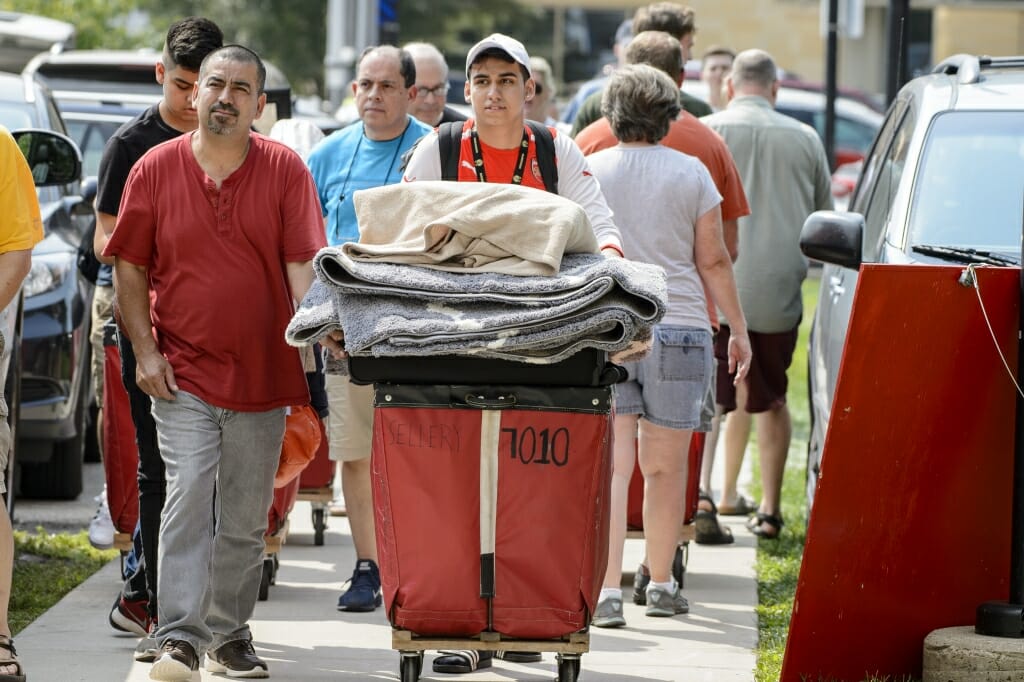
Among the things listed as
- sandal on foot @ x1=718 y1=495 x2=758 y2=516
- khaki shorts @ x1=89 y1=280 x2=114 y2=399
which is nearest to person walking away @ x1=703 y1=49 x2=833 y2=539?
sandal on foot @ x1=718 y1=495 x2=758 y2=516

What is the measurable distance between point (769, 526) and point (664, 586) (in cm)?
182

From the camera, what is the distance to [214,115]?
562 cm

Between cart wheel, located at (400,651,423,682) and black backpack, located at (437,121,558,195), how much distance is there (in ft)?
4.99

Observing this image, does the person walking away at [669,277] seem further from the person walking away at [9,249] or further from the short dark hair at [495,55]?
the person walking away at [9,249]

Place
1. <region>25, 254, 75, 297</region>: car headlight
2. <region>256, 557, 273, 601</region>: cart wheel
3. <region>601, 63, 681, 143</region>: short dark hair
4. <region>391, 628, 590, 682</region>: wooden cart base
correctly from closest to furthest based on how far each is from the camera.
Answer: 1. <region>391, 628, 590, 682</region>: wooden cart base
2. <region>601, 63, 681, 143</region>: short dark hair
3. <region>256, 557, 273, 601</region>: cart wheel
4. <region>25, 254, 75, 297</region>: car headlight

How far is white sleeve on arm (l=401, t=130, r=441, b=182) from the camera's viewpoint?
231 inches

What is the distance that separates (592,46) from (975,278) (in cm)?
3876

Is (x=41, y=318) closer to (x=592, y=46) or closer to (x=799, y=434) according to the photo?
(x=799, y=434)

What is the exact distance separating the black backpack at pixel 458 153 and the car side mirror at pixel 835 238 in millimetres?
1199

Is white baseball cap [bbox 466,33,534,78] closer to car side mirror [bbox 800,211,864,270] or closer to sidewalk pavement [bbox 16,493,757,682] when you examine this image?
car side mirror [bbox 800,211,864,270]

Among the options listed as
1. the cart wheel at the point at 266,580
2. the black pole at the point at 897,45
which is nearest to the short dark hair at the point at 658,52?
the black pole at the point at 897,45

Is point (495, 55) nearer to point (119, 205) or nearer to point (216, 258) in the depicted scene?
point (216, 258)

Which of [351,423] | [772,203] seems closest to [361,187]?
[351,423]

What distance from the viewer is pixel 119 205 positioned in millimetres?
6098
